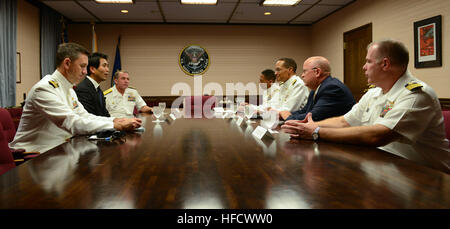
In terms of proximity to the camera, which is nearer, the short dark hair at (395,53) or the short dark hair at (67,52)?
the short dark hair at (395,53)

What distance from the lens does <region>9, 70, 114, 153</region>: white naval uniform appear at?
2.14 meters

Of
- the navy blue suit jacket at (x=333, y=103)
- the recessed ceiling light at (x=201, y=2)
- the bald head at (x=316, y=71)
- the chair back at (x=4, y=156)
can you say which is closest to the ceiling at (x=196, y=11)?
the recessed ceiling light at (x=201, y=2)

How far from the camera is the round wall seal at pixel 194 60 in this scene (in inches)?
331

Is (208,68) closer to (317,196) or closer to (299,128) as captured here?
(299,128)

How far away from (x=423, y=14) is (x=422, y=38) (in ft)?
1.14

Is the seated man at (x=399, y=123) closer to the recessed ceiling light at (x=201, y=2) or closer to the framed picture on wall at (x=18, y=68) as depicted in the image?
the recessed ceiling light at (x=201, y=2)

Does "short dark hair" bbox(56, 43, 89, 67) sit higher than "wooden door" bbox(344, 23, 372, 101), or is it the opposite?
"wooden door" bbox(344, 23, 372, 101)

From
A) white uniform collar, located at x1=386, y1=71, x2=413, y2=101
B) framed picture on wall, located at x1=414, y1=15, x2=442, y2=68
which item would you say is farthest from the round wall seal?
white uniform collar, located at x1=386, y1=71, x2=413, y2=101

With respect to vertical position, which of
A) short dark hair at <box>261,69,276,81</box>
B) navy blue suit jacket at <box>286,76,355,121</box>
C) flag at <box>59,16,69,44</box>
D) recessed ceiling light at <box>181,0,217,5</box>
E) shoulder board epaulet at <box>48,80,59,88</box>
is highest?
recessed ceiling light at <box>181,0,217,5</box>

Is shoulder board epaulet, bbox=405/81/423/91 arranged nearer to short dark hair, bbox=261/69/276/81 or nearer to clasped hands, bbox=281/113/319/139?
clasped hands, bbox=281/113/319/139

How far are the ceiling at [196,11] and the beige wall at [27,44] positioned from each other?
38cm

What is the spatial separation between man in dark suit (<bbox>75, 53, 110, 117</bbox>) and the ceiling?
2894 millimetres

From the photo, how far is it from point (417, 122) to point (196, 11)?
19.9 ft

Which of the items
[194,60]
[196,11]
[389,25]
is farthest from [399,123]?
[194,60]
